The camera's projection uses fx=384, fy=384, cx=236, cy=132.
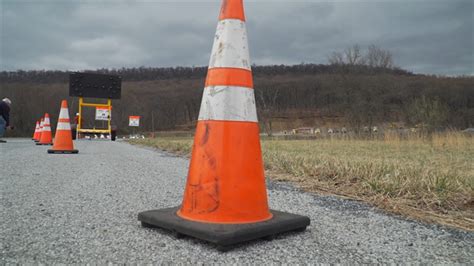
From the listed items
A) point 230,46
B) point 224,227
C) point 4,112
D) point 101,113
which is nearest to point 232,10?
point 230,46

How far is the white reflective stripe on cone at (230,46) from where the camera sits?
9.23 ft

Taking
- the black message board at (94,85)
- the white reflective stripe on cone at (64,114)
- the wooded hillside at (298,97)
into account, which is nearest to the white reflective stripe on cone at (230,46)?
the white reflective stripe on cone at (64,114)

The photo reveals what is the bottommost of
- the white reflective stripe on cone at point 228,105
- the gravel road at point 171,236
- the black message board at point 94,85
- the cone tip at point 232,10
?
the gravel road at point 171,236

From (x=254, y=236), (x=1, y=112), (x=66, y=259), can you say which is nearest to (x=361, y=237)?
(x=254, y=236)

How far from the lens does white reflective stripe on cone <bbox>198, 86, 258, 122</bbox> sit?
2.73 meters

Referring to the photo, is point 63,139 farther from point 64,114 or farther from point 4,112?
point 4,112

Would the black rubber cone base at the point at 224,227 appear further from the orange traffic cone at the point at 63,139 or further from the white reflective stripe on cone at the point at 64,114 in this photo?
the white reflective stripe on cone at the point at 64,114

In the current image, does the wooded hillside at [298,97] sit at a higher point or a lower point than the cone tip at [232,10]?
higher

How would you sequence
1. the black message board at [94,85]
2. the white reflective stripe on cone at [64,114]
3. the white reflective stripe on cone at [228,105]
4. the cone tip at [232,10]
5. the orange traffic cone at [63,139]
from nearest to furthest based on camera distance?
the white reflective stripe on cone at [228,105]
the cone tip at [232,10]
the orange traffic cone at [63,139]
the white reflective stripe on cone at [64,114]
the black message board at [94,85]

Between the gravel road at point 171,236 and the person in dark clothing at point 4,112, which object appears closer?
the gravel road at point 171,236

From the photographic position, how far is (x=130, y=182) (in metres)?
4.89

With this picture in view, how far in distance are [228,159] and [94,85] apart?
2845cm

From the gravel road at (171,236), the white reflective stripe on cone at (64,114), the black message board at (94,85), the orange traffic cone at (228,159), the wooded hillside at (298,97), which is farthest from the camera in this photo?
the black message board at (94,85)

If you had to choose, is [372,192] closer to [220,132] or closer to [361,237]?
[361,237]
